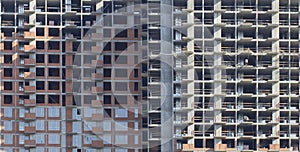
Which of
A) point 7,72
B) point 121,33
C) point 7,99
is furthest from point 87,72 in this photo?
point 7,99

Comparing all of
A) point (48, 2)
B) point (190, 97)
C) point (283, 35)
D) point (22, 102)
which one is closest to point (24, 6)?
point (48, 2)

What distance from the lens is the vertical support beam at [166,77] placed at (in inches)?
3880

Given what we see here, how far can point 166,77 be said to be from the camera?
99438mm

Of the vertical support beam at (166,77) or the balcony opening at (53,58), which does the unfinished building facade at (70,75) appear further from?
the vertical support beam at (166,77)

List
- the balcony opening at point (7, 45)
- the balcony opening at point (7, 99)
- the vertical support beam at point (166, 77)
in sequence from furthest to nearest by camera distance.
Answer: the balcony opening at point (7, 45), the balcony opening at point (7, 99), the vertical support beam at point (166, 77)

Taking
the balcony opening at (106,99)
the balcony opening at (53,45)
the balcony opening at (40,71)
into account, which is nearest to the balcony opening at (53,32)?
the balcony opening at (53,45)

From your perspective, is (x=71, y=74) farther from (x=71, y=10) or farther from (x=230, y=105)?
(x=230, y=105)

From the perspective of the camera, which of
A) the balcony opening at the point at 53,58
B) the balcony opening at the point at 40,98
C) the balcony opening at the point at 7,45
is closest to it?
the balcony opening at the point at 40,98

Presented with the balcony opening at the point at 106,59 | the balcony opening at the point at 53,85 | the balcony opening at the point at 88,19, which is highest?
the balcony opening at the point at 88,19

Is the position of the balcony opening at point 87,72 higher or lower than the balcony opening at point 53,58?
lower

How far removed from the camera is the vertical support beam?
98.6m

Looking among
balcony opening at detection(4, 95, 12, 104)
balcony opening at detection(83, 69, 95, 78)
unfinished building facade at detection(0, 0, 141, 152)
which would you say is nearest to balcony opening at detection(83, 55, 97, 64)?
unfinished building facade at detection(0, 0, 141, 152)

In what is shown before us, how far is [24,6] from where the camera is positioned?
331 ft

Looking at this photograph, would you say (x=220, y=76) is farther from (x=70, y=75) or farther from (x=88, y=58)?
(x=70, y=75)
